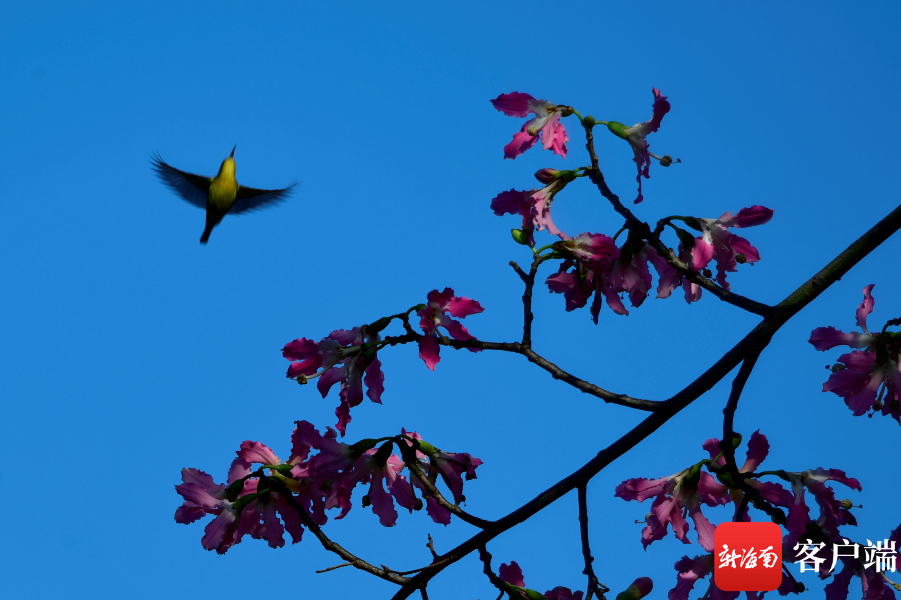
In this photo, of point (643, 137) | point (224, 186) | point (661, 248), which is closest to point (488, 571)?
point (661, 248)

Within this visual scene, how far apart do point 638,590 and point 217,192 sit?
639 cm

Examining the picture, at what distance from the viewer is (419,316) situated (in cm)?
365

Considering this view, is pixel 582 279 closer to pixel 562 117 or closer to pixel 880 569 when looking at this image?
pixel 562 117

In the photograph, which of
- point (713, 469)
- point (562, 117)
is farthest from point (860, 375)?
→ point (562, 117)

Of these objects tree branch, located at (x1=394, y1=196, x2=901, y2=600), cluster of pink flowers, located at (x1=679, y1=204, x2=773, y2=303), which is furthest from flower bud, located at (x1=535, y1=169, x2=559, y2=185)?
tree branch, located at (x1=394, y1=196, x2=901, y2=600)

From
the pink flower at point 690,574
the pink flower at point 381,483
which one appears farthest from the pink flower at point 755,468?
the pink flower at point 381,483

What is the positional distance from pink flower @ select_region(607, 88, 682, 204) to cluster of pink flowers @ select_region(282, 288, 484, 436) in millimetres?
1114

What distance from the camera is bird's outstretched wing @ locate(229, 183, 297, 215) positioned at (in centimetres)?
876

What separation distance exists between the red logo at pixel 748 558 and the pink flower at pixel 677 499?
0.55ft

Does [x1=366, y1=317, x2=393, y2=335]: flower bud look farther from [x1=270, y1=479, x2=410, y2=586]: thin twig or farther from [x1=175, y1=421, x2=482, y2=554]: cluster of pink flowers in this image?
[x1=270, y1=479, x2=410, y2=586]: thin twig

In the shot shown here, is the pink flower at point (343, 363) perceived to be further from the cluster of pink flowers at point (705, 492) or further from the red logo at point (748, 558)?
the red logo at point (748, 558)

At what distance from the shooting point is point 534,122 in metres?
4.26

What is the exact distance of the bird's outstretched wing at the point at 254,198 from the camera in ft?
28.7

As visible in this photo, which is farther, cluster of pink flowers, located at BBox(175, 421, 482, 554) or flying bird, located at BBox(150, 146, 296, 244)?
flying bird, located at BBox(150, 146, 296, 244)
